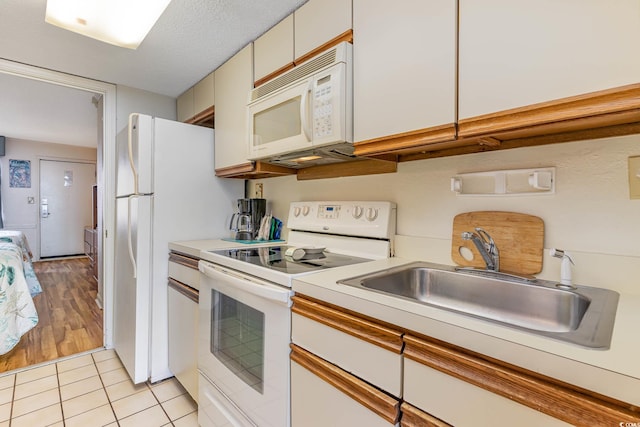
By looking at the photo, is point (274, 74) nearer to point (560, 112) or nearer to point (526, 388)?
point (560, 112)

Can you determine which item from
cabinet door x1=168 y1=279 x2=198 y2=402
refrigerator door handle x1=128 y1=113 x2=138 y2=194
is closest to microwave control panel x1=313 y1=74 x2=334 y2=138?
cabinet door x1=168 y1=279 x2=198 y2=402

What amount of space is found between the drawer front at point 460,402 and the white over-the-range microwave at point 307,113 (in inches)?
34.5

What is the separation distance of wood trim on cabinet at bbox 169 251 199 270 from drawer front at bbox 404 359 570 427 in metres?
1.31

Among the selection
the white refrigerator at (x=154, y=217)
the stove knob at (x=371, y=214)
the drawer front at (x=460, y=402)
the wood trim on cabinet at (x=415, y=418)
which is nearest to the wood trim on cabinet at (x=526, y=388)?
the drawer front at (x=460, y=402)

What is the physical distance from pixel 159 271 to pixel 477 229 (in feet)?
5.90

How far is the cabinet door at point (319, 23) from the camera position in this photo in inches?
50.7

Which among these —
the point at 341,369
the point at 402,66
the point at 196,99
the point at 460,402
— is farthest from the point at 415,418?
the point at 196,99

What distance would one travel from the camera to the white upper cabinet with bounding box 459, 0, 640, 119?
705 millimetres

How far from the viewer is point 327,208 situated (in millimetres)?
1741

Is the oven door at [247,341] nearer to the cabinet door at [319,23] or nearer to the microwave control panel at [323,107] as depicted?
the microwave control panel at [323,107]

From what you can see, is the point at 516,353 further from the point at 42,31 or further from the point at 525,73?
the point at 42,31

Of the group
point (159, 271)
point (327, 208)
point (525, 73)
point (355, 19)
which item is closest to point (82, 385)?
point (159, 271)

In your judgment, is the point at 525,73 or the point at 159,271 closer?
the point at 525,73

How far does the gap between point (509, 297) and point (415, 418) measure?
55cm
